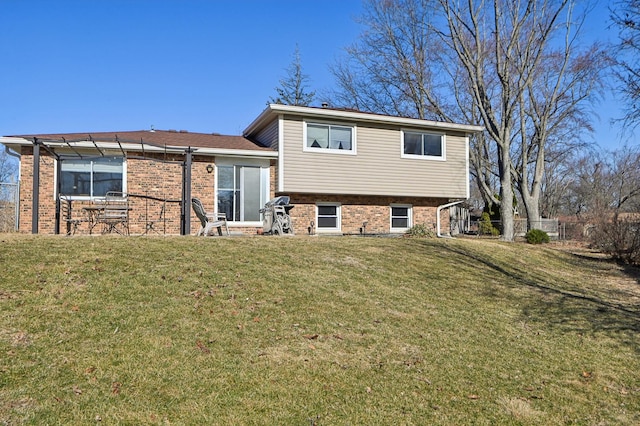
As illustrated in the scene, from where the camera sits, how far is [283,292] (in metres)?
6.46

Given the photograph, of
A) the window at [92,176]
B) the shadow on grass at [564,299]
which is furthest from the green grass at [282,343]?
the window at [92,176]

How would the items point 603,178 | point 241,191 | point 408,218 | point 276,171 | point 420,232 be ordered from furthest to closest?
point 603,178 < point 408,218 < point 420,232 < point 276,171 < point 241,191

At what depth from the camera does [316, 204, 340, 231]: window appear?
15.5 m

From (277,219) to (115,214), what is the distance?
415 cm

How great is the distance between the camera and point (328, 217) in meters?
15.6

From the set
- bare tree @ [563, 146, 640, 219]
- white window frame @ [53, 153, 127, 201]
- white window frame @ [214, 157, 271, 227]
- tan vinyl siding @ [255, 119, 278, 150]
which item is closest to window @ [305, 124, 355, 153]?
tan vinyl siding @ [255, 119, 278, 150]

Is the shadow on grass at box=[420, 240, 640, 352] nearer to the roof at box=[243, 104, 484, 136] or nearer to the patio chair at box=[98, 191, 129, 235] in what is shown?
the roof at box=[243, 104, 484, 136]

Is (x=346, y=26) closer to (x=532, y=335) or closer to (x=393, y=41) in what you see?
(x=393, y=41)

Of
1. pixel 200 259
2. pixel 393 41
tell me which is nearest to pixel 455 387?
pixel 200 259

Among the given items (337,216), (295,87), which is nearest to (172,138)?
(337,216)

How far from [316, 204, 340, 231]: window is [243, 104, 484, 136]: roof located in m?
3.03

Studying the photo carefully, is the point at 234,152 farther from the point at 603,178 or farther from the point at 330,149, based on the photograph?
the point at 603,178

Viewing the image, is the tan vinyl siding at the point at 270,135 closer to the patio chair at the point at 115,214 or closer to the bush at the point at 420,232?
the patio chair at the point at 115,214

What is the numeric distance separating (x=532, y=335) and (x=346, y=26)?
2369 centimetres
